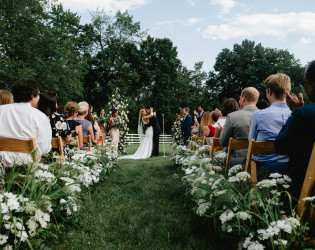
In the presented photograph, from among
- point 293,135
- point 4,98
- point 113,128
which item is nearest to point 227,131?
point 293,135

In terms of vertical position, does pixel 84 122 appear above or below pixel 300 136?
above

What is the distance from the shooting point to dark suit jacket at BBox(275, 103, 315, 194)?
252 cm

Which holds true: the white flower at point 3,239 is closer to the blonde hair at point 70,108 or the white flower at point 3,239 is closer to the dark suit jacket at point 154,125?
the blonde hair at point 70,108

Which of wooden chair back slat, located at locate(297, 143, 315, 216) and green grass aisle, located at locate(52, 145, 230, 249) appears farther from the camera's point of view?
green grass aisle, located at locate(52, 145, 230, 249)

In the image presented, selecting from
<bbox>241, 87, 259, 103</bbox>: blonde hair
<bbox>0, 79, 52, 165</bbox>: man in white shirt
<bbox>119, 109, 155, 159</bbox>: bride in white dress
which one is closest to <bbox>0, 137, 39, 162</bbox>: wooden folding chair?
<bbox>0, 79, 52, 165</bbox>: man in white shirt

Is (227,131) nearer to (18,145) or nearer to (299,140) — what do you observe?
(299,140)

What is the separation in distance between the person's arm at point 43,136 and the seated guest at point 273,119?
2681mm

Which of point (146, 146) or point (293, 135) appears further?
point (146, 146)

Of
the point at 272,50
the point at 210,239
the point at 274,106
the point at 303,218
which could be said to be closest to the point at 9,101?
the point at 210,239

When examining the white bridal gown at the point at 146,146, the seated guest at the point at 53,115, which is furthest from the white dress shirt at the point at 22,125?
the white bridal gown at the point at 146,146

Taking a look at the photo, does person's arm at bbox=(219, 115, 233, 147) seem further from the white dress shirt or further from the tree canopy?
the tree canopy

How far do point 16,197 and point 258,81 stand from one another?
41.6m

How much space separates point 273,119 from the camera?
369cm

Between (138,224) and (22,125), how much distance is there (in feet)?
6.74
